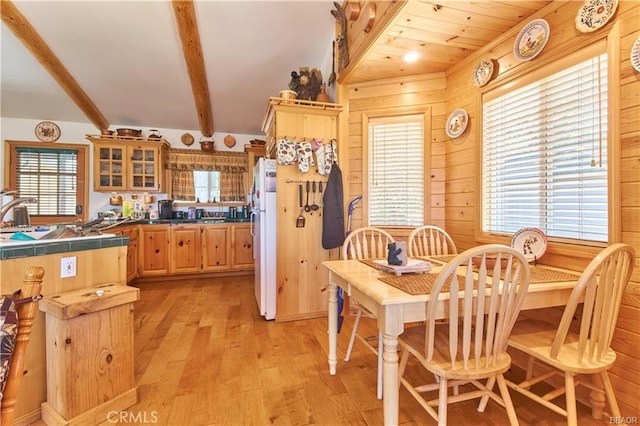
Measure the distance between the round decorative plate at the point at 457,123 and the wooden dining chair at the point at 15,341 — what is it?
2.78 metres

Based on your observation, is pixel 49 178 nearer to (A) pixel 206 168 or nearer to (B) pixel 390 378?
(A) pixel 206 168

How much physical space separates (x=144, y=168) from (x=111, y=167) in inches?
18.1

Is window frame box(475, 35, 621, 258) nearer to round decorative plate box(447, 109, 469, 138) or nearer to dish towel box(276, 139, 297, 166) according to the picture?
round decorative plate box(447, 109, 469, 138)

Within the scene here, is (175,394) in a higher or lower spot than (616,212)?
lower

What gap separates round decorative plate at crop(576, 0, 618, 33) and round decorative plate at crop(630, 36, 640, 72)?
0.72 ft

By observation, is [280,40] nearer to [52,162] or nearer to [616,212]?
[616,212]

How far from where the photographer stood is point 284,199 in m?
2.78

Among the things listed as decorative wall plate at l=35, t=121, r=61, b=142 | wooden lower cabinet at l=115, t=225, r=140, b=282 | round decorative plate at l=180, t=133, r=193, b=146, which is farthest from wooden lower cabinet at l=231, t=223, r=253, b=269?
decorative wall plate at l=35, t=121, r=61, b=142

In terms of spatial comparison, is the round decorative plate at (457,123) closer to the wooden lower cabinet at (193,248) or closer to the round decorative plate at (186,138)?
the wooden lower cabinet at (193,248)

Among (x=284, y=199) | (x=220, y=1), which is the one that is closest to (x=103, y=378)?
(x=284, y=199)

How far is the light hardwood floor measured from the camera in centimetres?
150

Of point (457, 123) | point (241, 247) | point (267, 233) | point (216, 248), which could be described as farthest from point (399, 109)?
point (216, 248)

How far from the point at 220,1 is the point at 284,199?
6.88 ft

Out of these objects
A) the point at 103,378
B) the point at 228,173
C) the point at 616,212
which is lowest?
the point at 103,378
